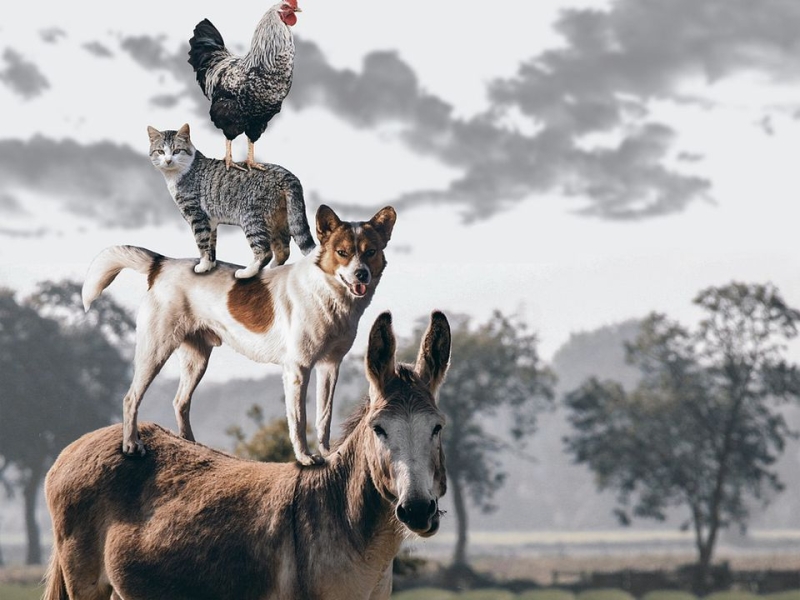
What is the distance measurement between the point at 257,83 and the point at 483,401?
1856 inches

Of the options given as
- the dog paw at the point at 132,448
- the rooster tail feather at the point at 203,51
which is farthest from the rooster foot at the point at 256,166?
the dog paw at the point at 132,448

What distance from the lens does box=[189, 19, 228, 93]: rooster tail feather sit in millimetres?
6941

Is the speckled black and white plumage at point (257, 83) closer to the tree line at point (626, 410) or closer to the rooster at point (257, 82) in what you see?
the rooster at point (257, 82)

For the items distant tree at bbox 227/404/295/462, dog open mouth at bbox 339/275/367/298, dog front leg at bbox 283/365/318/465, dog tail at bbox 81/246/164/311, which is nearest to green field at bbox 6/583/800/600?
distant tree at bbox 227/404/295/462

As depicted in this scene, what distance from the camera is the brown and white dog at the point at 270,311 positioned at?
5.84m

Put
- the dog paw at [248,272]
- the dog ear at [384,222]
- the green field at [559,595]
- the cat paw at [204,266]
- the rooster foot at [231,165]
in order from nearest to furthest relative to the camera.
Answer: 1. the dog ear at [384,222]
2. the dog paw at [248,272]
3. the cat paw at [204,266]
4. the rooster foot at [231,165]
5. the green field at [559,595]

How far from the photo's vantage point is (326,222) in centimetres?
589

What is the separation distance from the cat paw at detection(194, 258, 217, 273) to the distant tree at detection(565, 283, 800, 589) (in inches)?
1803

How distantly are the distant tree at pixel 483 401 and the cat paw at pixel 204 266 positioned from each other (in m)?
42.1

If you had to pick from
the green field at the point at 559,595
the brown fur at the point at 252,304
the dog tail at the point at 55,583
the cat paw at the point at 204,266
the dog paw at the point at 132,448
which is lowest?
the green field at the point at 559,595

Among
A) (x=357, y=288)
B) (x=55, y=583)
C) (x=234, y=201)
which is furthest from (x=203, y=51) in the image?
(x=55, y=583)

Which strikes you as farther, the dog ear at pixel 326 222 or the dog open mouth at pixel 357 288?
the dog ear at pixel 326 222

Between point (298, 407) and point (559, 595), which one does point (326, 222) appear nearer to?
point (298, 407)

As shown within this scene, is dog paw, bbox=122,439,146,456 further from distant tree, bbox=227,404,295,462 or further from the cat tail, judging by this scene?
distant tree, bbox=227,404,295,462
